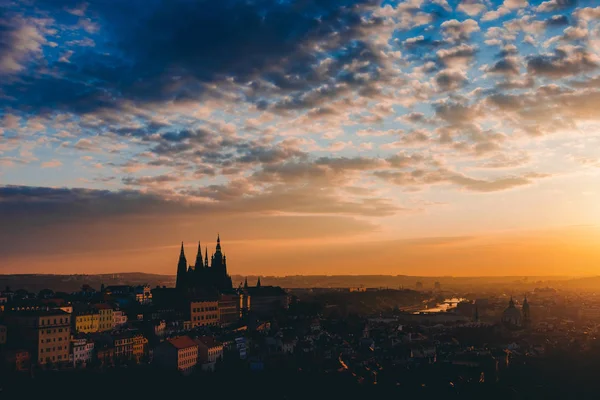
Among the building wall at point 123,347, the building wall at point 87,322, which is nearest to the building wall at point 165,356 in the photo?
the building wall at point 123,347

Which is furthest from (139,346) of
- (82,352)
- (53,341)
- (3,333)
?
(3,333)

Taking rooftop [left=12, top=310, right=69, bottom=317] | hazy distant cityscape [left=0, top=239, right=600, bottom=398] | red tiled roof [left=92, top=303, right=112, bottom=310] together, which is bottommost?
hazy distant cityscape [left=0, top=239, right=600, bottom=398]

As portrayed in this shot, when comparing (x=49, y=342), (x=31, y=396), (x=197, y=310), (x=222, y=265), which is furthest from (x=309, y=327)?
(x=31, y=396)

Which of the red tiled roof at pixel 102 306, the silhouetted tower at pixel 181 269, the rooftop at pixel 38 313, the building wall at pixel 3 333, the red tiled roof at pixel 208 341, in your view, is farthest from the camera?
the silhouetted tower at pixel 181 269

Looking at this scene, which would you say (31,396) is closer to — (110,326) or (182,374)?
(182,374)

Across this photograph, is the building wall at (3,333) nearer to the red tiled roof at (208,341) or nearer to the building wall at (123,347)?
the building wall at (123,347)

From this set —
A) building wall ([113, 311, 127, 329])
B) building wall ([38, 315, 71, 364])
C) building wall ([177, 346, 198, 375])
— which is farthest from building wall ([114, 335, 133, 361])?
building wall ([113, 311, 127, 329])

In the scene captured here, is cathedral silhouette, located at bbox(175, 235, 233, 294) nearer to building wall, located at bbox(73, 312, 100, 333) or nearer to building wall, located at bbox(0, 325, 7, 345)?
building wall, located at bbox(73, 312, 100, 333)
